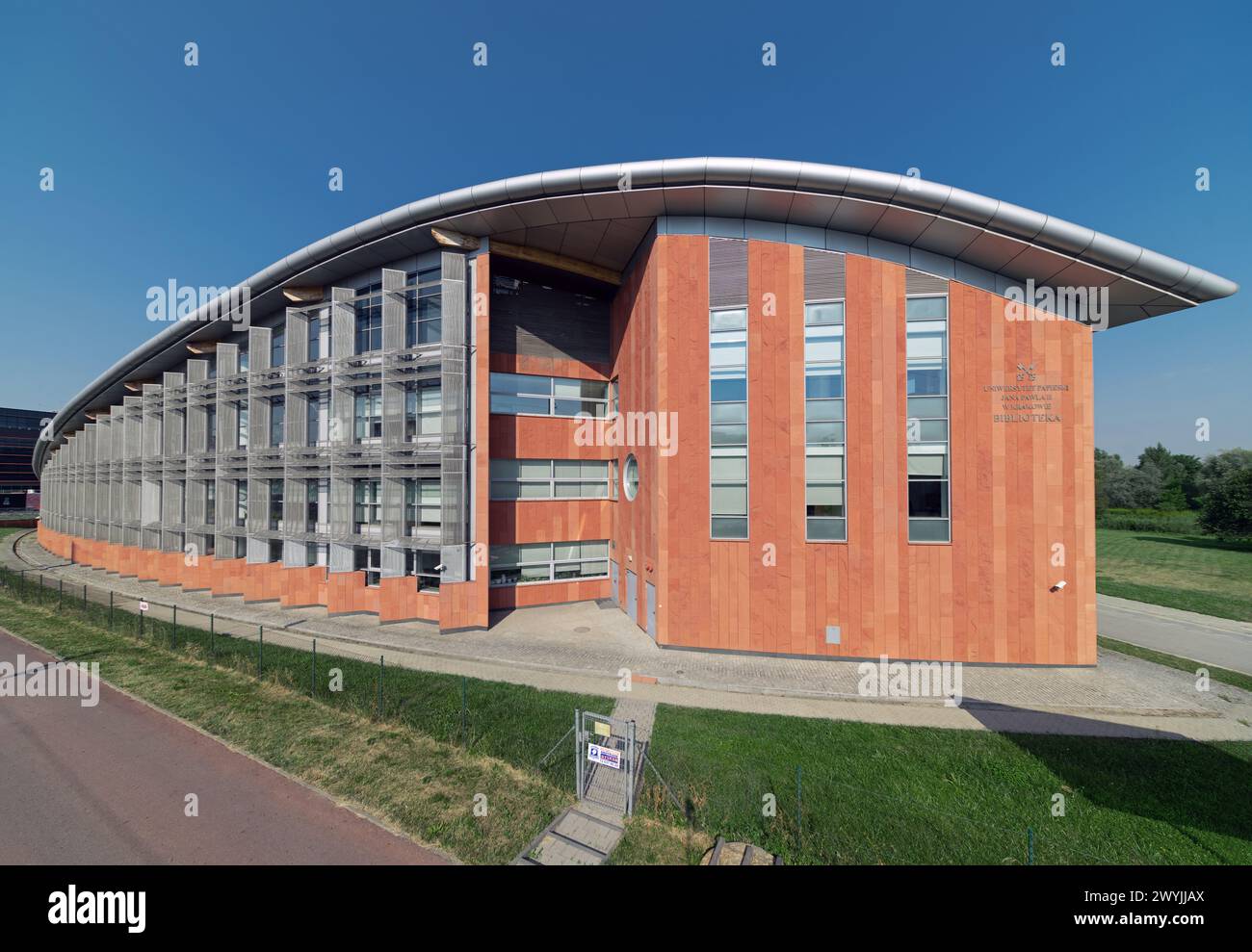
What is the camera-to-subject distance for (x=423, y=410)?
16.6 m

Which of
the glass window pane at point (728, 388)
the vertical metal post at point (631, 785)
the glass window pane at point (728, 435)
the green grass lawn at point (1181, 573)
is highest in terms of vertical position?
the glass window pane at point (728, 388)

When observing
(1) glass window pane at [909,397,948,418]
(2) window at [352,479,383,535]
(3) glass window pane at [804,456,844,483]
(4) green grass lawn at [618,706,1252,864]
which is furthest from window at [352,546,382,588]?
(1) glass window pane at [909,397,948,418]

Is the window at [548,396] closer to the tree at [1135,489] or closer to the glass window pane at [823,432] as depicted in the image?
the glass window pane at [823,432]

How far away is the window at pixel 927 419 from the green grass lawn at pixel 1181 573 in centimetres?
1766

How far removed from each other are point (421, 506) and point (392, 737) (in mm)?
9596

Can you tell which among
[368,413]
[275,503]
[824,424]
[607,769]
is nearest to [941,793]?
[607,769]

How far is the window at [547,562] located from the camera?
692 inches

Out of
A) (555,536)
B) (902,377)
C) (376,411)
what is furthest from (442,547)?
(902,377)

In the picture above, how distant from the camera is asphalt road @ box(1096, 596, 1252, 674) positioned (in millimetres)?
13961

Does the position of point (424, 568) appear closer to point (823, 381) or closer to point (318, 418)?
point (318, 418)

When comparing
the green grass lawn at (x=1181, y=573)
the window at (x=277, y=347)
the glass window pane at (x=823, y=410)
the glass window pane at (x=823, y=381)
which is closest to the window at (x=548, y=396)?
the glass window pane at (x=823, y=381)
